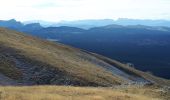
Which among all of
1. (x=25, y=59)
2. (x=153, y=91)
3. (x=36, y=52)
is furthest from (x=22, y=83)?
(x=153, y=91)

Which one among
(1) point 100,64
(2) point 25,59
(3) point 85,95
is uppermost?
(3) point 85,95

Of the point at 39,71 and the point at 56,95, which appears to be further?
the point at 39,71

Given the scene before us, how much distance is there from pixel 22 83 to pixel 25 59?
1276 cm

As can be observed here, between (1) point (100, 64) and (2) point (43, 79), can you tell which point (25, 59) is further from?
(1) point (100, 64)

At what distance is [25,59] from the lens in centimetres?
7419

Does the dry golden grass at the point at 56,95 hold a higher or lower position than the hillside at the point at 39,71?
higher

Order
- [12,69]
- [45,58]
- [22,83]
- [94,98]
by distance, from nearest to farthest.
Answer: [94,98], [22,83], [12,69], [45,58]

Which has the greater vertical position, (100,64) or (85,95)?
(85,95)

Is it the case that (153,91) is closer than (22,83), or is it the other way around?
(153,91)

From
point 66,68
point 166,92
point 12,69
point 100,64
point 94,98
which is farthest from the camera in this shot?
point 100,64

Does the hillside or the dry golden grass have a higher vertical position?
the dry golden grass

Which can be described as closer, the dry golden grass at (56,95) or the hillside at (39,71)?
the dry golden grass at (56,95)

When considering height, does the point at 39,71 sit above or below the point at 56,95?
below

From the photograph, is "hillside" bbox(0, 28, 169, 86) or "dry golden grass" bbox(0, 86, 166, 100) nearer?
"dry golden grass" bbox(0, 86, 166, 100)
